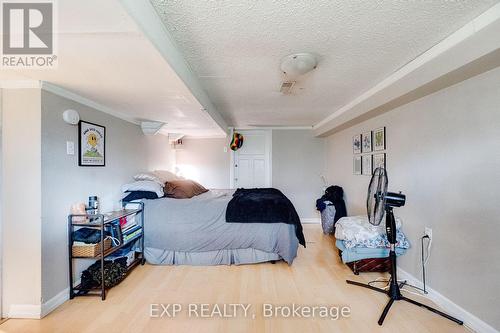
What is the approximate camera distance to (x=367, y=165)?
10.7 feet

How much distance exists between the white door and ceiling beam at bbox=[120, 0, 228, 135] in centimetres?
296

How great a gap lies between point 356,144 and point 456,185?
182cm

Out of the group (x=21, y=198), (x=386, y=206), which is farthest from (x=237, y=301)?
(x=21, y=198)

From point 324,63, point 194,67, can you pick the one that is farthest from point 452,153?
point 194,67

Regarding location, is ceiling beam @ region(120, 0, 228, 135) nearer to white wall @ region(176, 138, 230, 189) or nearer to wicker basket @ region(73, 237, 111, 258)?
wicker basket @ region(73, 237, 111, 258)

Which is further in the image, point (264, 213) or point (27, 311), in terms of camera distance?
point (264, 213)

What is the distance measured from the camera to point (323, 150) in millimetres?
5027

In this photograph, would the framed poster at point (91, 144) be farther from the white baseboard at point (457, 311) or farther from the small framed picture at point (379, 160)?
the white baseboard at point (457, 311)

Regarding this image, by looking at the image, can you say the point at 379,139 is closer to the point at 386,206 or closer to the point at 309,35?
the point at 386,206

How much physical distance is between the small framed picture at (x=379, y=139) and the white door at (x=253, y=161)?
2.42m

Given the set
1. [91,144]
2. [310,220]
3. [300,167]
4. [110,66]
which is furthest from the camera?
[300,167]

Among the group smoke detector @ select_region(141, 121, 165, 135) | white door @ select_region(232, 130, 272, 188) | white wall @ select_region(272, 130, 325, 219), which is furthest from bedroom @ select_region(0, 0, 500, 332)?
white door @ select_region(232, 130, 272, 188)

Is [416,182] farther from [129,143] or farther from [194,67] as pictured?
[129,143]

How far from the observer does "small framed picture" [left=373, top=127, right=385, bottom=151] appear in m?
2.87
